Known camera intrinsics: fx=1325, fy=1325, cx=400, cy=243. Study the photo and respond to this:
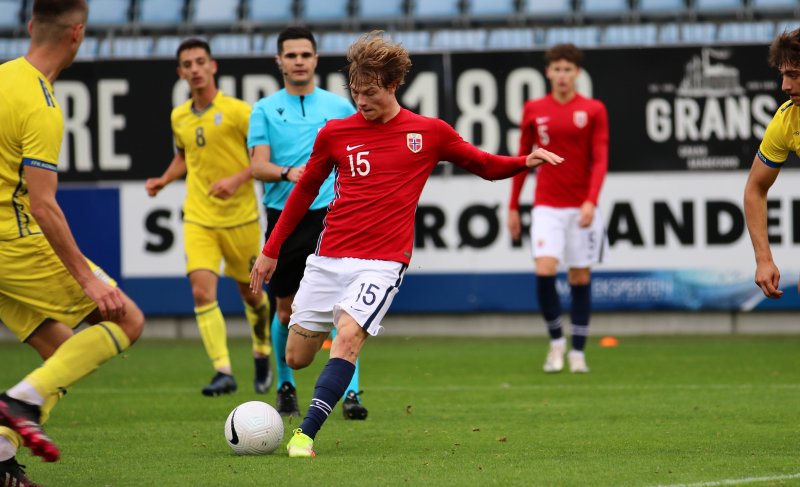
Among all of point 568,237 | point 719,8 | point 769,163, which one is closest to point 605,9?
point 719,8

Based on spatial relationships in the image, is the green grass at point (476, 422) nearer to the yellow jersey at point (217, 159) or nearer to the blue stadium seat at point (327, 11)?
the yellow jersey at point (217, 159)

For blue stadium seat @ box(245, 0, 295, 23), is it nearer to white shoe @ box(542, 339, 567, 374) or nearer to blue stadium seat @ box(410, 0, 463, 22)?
blue stadium seat @ box(410, 0, 463, 22)

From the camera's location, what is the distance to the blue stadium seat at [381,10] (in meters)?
17.0

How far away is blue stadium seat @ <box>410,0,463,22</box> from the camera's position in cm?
1703

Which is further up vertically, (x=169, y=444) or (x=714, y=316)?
(x=169, y=444)

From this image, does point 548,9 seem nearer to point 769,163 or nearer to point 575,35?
point 575,35

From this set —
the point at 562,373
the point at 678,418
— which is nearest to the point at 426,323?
the point at 562,373

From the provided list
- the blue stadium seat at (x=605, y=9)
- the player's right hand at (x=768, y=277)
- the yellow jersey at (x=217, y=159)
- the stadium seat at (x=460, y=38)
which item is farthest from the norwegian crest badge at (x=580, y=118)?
the blue stadium seat at (x=605, y=9)

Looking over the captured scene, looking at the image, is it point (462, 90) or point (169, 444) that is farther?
point (462, 90)

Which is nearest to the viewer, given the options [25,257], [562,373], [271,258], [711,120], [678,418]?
[25,257]

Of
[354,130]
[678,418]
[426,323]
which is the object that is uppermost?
[354,130]

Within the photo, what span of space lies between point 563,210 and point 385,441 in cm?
453

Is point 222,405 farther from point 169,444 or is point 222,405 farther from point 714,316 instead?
point 714,316

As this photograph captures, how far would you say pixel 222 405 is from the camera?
357 inches
